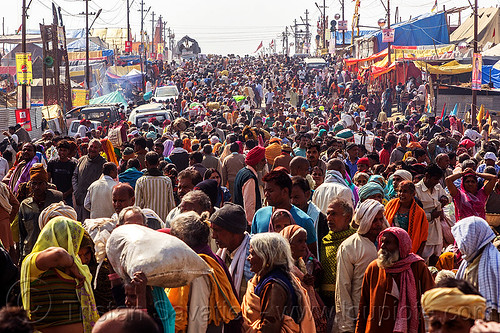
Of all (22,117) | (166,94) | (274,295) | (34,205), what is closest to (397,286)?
(274,295)

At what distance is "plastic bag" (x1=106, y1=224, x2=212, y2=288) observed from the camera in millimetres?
3809

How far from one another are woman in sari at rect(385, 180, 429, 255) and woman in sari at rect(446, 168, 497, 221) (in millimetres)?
1619

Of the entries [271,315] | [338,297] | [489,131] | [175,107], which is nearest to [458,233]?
[338,297]

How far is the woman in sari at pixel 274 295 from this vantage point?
425 centimetres

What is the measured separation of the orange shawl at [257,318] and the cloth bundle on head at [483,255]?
4.14 feet

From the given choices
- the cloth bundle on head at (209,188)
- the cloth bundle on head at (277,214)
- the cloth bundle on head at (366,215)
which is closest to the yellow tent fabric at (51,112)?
the cloth bundle on head at (209,188)

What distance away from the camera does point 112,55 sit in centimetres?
6469

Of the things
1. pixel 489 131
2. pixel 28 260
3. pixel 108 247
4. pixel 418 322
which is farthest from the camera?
pixel 489 131

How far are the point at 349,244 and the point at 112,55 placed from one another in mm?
61562

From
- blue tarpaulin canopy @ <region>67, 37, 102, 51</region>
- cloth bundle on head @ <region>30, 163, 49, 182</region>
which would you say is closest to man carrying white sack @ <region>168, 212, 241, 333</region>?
cloth bundle on head @ <region>30, 163, 49, 182</region>

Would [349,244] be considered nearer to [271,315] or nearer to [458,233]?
[458,233]

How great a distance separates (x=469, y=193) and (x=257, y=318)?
16.3ft

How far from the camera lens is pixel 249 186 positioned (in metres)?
8.60

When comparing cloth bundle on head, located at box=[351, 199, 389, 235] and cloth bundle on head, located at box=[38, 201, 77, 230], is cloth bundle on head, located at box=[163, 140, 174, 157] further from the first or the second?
cloth bundle on head, located at box=[351, 199, 389, 235]
